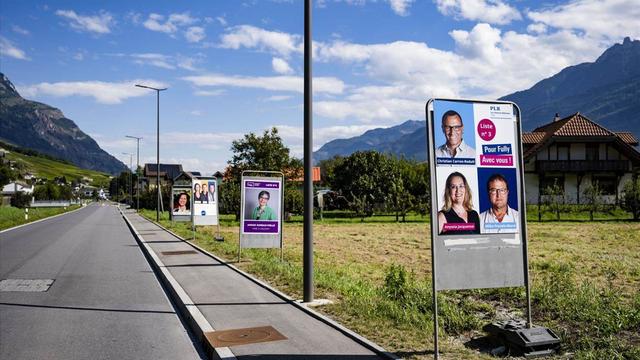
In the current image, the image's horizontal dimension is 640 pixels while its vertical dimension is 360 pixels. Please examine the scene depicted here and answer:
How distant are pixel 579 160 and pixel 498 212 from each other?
2065 inches

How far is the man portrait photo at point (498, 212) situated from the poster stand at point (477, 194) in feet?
0.04

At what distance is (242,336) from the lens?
695 centimetres

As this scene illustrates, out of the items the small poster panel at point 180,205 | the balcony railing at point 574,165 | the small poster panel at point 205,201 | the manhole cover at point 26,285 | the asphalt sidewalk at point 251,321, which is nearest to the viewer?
the asphalt sidewalk at point 251,321

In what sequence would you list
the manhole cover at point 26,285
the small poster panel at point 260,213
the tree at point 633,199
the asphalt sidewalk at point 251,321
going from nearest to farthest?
the asphalt sidewalk at point 251,321
the manhole cover at point 26,285
the small poster panel at point 260,213
the tree at point 633,199

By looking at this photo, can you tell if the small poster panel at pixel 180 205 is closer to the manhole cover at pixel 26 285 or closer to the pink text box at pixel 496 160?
the manhole cover at pixel 26 285

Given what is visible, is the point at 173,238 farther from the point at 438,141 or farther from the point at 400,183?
the point at 400,183

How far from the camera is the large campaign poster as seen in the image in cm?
597

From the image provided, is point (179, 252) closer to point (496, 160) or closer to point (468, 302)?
point (468, 302)

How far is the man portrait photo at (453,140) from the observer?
19.7 feet

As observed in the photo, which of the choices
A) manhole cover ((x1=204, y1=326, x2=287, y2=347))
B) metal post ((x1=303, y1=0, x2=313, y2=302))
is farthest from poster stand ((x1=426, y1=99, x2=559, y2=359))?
metal post ((x1=303, y1=0, x2=313, y2=302))

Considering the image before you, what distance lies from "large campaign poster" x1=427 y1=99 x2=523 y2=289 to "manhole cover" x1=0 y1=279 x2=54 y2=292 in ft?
28.4

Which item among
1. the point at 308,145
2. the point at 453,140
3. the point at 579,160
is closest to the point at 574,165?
the point at 579,160

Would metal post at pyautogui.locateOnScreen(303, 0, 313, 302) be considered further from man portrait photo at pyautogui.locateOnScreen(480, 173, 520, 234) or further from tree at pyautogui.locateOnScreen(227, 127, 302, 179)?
tree at pyautogui.locateOnScreen(227, 127, 302, 179)

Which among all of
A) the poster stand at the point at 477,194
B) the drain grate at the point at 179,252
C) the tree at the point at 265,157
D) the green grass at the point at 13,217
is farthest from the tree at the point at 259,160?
the poster stand at the point at 477,194
